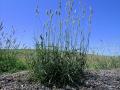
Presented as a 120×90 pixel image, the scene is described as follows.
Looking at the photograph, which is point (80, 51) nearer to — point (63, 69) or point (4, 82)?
point (63, 69)

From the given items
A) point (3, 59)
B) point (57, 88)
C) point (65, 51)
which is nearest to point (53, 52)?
point (65, 51)

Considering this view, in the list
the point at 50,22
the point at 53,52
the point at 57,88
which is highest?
the point at 50,22

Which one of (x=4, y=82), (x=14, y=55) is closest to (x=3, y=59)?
(x=14, y=55)

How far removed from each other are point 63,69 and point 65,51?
1.41 ft

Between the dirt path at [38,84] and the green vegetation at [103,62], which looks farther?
the green vegetation at [103,62]

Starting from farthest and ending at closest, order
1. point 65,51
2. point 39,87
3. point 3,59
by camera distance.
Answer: point 3,59 < point 65,51 < point 39,87

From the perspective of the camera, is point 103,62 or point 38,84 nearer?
point 38,84

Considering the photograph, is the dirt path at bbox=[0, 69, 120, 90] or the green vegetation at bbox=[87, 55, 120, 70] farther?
the green vegetation at bbox=[87, 55, 120, 70]

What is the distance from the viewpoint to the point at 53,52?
20.3 feet

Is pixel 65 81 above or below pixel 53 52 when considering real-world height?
below

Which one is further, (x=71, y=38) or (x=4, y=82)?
(x=71, y=38)

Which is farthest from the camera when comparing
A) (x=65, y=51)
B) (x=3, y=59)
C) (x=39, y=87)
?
(x=3, y=59)

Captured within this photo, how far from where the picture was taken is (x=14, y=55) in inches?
356

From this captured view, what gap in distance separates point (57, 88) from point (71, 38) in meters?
1.11
